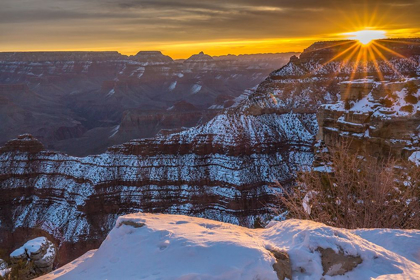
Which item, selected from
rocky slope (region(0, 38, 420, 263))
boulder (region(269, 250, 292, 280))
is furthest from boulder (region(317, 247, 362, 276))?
rocky slope (region(0, 38, 420, 263))

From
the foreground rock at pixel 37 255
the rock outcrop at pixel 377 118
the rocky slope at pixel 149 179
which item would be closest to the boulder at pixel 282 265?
the foreground rock at pixel 37 255

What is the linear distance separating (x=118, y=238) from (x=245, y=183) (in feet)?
113

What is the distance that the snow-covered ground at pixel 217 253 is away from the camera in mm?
6070

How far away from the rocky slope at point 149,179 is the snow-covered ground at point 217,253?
2912 cm

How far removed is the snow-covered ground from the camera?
6.07 meters

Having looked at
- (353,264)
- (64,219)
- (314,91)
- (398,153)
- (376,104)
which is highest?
(314,91)

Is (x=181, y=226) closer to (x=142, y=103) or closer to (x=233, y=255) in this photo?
(x=233, y=255)

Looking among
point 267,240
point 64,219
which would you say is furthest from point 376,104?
point 64,219

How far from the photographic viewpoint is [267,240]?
25.0 ft

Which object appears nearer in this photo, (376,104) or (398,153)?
(398,153)

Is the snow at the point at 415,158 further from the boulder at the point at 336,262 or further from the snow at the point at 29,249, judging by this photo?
the snow at the point at 29,249

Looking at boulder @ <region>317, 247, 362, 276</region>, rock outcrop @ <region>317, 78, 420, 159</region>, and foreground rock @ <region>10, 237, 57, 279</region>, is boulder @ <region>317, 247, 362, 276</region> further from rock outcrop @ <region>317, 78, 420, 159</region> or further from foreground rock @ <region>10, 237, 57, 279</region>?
foreground rock @ <region>10, 237, 57, 279</region>

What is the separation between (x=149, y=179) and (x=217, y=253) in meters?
36.8

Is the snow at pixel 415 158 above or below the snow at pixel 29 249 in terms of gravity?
above
